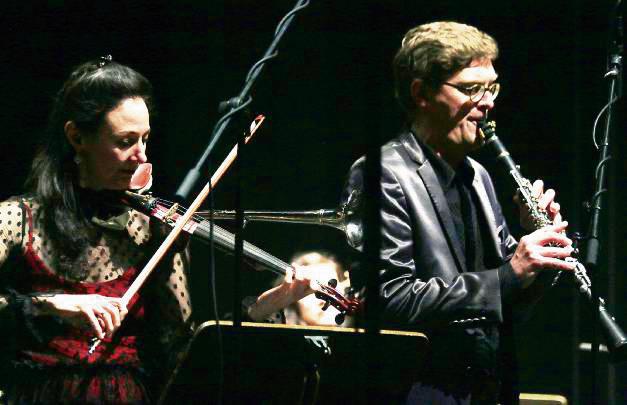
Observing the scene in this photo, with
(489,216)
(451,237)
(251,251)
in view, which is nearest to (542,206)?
(489,216)

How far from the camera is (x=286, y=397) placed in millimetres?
2154

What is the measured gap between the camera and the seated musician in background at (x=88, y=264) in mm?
2490

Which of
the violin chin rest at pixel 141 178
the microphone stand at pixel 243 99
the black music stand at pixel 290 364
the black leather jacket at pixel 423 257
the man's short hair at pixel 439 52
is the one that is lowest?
the black music stand at pixel 290 364

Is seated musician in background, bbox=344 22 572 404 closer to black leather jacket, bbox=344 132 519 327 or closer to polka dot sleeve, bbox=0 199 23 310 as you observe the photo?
black leather jacket, bbox=344 132 519 327

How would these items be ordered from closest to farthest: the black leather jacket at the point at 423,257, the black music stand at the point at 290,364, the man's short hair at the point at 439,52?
the black music stand at the point at 290,364, the black leather jacket at the point at 423,257, the man's short hair at the point at 439,52

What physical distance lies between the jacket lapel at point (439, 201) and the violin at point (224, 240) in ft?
1.06

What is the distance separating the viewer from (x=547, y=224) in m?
2.68

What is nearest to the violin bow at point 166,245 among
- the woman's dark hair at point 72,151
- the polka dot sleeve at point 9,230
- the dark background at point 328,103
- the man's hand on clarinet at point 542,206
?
the woman's dark hair at point 72,151

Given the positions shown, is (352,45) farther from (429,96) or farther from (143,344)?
(143,344)

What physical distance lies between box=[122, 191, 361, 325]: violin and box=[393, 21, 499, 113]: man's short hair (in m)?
0.65

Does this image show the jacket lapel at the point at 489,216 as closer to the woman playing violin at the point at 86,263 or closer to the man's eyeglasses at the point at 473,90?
the man's eyeglasses at the point at 473,90

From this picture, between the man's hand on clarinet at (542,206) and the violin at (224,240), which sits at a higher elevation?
the man's hand on clarinet at (542,206)

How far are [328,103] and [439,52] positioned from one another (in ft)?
3.79

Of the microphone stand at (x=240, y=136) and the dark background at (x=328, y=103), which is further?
the dark background at (x=328, y=103)
